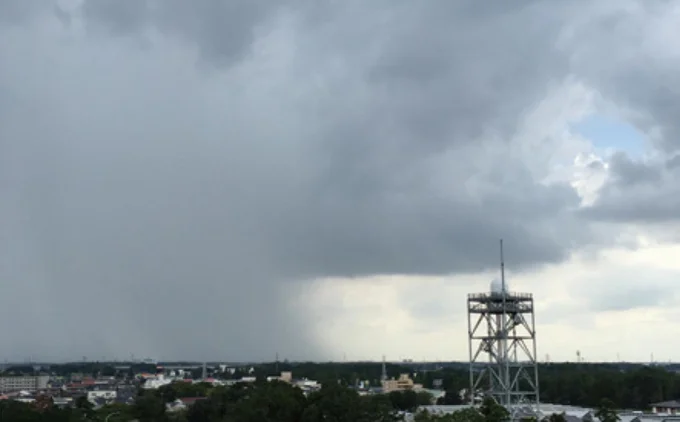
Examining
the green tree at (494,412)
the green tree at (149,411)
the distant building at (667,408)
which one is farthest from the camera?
the distant building at (667,408)

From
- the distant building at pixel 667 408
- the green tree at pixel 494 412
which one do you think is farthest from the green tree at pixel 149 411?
the distant building at pixel 667 408

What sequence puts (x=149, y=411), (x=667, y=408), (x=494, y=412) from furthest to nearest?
(x=667, y=408) → (x=149, y=411) → (x=494, y=412)

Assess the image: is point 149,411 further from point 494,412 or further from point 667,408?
point 667,408

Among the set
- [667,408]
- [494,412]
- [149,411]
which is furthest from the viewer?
[667,408]

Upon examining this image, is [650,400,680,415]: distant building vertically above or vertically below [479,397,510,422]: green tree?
below

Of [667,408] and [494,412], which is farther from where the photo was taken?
[667,408]

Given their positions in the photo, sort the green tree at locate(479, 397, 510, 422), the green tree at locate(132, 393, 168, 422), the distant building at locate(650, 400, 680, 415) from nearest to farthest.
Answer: the green tree at locate(479, 397, 510, 422) < the green tree at locate(132, 393, 168, 422) < the distant building at locate(650, 400, 680, 415)

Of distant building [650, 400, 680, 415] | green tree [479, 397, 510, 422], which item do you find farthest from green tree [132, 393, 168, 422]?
distant building [650, 400, 680, 415]

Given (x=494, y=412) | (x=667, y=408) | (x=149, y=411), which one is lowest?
(x=149, y=411)

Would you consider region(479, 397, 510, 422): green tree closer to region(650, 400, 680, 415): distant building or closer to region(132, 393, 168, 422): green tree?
region(132, 393, 168, 422): green tree

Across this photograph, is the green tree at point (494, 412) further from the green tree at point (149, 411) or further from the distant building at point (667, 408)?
the distant building at point (667, 408)

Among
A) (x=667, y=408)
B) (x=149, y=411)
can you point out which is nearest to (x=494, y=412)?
(x=149, y=411)

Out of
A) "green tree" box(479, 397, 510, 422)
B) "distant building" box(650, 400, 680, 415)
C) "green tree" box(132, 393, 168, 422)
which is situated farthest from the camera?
"distant building" box(650, 400, 680, 415)
